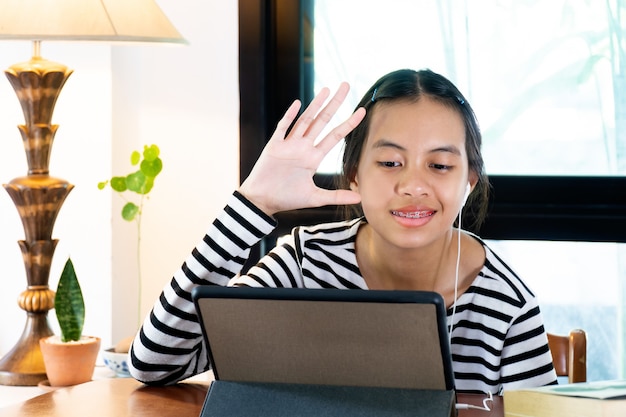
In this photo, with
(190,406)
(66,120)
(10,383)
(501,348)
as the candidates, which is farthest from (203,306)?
(66,120)

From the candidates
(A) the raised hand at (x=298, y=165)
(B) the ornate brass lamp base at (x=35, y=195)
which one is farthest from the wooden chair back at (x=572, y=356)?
(B) the ornate brass lamp base at (x=35, y=195)

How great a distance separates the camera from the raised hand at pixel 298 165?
3.85 ft

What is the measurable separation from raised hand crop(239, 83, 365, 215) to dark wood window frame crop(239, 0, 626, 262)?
3.59 ft

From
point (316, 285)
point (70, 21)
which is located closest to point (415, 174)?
point (316, 285)

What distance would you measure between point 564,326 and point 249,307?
5.32ft

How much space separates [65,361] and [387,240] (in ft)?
2.59

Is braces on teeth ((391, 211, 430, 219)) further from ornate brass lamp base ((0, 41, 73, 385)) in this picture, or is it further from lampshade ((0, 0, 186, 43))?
ornate brass lamp base ((0, 41, 73, 385))

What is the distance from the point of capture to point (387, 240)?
4.40 feet

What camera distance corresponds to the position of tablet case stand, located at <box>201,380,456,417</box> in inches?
31.1

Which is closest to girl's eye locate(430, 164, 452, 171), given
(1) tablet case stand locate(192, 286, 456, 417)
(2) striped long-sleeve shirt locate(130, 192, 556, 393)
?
(2) striped long-sleeve shirt locate(130, 192, 556, 393)

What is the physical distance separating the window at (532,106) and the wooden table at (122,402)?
1.17 metres

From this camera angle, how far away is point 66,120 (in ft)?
7.22

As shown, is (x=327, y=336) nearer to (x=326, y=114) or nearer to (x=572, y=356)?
(x=326, y=114)

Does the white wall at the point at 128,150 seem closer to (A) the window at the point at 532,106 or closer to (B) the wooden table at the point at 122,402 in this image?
(A) the window at the point at 532,106
